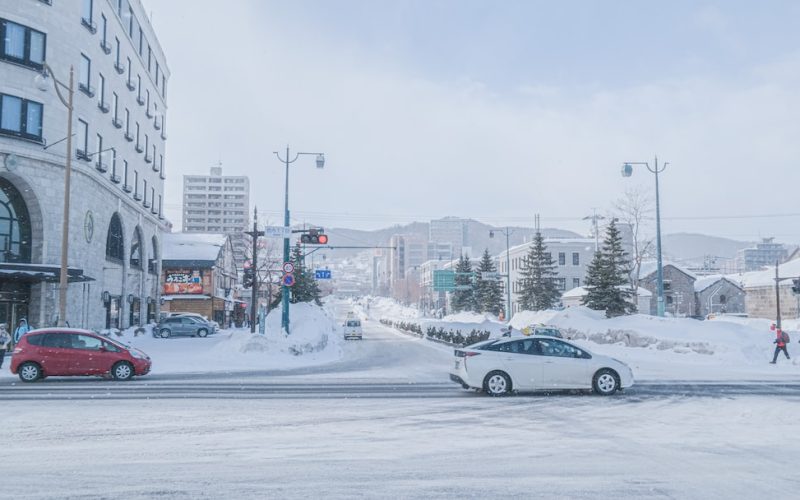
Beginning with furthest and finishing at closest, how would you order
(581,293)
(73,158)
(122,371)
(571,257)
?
(571,257) < (581,293) < (73,158) < (122,371)

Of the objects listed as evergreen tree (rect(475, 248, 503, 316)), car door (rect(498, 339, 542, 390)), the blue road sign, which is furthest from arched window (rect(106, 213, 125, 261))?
evergreen tree (rect(475, 248, 503, 316))

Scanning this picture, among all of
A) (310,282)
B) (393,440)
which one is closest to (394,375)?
(393,440)

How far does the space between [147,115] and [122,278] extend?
14447 mm

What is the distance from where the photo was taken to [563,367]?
15.2m

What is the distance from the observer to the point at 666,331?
1245 inches

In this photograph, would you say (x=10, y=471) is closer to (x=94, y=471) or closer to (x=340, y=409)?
(x=94, y=471)

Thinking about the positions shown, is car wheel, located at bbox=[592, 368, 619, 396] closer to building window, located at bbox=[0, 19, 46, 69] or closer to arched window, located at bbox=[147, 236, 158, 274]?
building window, located at bbox=[0, 19, 46, 69]

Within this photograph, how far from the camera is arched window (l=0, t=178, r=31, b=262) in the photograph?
1194 inches

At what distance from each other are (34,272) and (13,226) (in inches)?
172

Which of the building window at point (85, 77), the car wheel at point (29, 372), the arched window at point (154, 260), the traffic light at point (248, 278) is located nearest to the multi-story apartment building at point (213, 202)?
the arched window at point (154, 260)

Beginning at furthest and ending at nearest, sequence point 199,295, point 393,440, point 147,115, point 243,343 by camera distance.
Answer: point 199,295, point 147,115, point 243,343, point 393,440

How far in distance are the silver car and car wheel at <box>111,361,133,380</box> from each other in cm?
2595

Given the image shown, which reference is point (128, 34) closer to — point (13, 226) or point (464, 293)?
point (13, 226)

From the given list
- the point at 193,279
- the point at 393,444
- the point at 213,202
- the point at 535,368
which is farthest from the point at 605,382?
the point at 213,202
